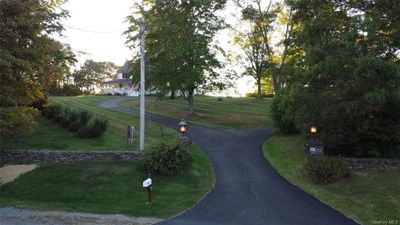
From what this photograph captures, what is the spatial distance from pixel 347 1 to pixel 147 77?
20474mm

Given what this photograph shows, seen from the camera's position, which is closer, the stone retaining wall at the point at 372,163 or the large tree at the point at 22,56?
the stone retaining wall at the point at 372,163

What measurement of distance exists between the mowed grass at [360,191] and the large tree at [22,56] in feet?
45.1

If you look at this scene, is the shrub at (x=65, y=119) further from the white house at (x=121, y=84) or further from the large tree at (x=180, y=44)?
the white house at (x=121, y=84)

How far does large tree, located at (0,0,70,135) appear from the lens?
2162 cm

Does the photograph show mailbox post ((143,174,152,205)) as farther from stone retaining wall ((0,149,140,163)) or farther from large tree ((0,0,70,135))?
large tree ((0,0,70,135))

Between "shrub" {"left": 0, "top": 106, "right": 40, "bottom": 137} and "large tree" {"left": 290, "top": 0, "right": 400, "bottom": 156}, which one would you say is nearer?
"large tree" {"left": 290, "top": 0, "right": 400, "bottom": 156}

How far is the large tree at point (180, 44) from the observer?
37.9 meters

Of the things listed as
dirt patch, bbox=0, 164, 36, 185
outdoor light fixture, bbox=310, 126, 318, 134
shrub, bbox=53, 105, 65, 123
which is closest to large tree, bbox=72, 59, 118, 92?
shrub, bbox=53, 105, 65, 123

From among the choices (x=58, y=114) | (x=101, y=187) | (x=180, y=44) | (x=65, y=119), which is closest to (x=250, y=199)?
(x=101, y=187)

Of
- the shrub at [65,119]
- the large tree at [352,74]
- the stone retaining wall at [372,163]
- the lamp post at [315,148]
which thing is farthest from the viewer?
the shrub at [65,119]

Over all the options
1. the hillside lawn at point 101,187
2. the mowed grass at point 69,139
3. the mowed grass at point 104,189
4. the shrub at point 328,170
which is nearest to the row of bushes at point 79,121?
the mowed grass at point 69,139

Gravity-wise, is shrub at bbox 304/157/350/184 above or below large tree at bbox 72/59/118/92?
below

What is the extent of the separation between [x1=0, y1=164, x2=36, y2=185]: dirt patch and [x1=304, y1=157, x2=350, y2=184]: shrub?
1386 cm

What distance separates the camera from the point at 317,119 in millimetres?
22641
